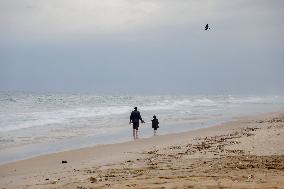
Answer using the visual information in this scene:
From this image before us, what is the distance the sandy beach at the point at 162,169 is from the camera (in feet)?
24.1

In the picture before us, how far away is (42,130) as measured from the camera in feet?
70.3

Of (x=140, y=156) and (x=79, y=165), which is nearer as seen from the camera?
(x=79, y=165)

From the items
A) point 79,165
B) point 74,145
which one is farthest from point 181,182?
point 74,145

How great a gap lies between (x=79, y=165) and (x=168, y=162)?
98.8 inches

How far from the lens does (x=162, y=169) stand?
8805 millimetres

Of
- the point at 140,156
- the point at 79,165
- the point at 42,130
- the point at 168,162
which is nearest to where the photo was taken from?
the point at 168,162

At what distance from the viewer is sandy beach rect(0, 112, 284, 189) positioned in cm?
736

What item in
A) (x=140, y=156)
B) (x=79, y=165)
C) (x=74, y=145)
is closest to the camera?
(x=79, y=165)

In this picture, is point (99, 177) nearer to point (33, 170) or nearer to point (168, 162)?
point (168, 162)

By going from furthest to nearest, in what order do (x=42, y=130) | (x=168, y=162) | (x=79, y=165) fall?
(x=42, y=130) → (x=79, y=165) → (x=168, y=162)

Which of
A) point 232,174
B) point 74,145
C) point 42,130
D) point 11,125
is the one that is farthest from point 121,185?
point 11,125

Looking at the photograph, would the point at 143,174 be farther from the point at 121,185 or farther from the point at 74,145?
the point at 74,145

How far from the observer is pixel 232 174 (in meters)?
7.82

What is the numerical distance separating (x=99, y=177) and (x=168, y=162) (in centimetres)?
229
